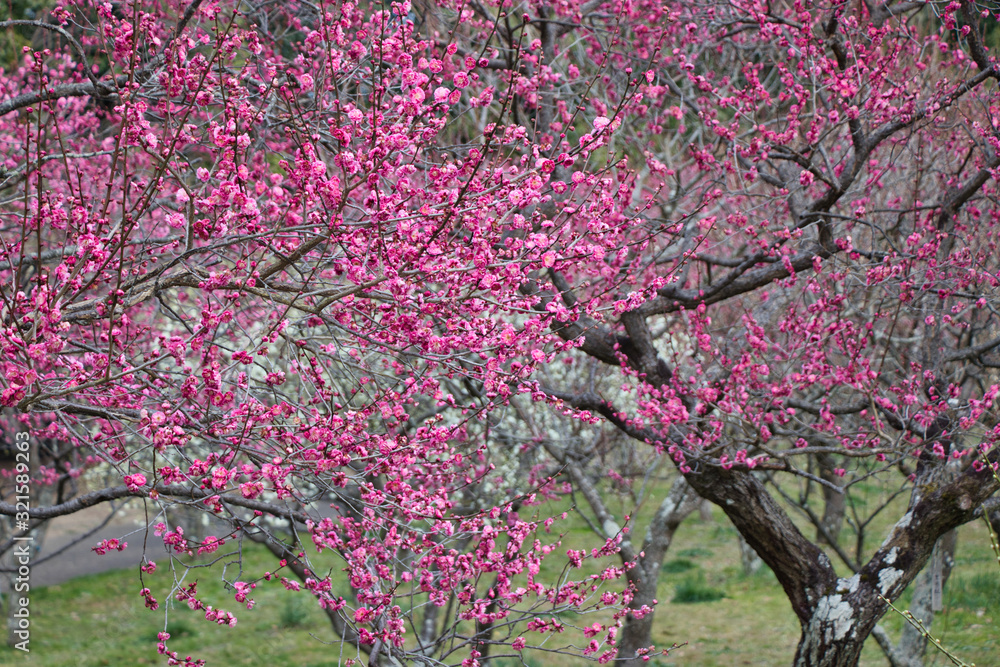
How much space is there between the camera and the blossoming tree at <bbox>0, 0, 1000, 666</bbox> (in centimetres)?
324

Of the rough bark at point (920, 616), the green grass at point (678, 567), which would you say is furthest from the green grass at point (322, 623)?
the rough bark at point (920, 616)

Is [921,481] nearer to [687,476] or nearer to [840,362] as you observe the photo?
[687,476]

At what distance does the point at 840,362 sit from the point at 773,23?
445 cm

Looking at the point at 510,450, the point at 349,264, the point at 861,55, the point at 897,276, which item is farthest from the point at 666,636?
the point at 349,264

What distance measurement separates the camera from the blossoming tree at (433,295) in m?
3.24

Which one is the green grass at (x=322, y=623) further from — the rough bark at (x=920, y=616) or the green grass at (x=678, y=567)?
the rough bark at (x=920, y=616)

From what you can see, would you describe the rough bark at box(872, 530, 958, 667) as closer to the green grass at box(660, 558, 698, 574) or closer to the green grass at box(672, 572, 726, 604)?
the green grass at box(672, 572, 726, 604)

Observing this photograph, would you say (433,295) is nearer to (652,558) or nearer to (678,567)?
(652,558)

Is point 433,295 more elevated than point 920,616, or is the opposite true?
point 433,295

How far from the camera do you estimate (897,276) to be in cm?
524

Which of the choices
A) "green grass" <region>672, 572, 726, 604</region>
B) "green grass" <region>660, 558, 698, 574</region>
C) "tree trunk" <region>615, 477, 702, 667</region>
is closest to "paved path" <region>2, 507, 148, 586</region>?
"green grass" <region>672, 572, 726, 604</region>

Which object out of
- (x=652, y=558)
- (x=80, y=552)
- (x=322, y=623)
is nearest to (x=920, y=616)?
(x=652, y=558)

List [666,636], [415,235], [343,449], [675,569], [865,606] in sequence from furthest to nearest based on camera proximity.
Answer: [675,569] → [666,636] → [865,606] → [343,449] → [415,235]

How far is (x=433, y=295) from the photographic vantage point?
3891 millimetres
